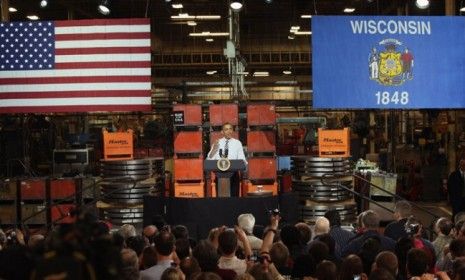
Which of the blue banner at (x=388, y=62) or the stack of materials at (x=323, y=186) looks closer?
the blue banner at (x=388, y=62)

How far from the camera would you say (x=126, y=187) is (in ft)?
44.9

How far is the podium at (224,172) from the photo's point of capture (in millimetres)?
11844

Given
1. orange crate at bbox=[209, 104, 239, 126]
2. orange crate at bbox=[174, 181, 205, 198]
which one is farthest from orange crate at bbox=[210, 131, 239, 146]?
orange crate at bbox=[174, 181, 205, 198]

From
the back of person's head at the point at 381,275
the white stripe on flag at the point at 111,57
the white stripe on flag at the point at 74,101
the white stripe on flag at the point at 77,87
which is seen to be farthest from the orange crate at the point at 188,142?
the back of person's head at the point at 381,275

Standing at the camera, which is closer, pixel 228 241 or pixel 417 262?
pixel 417 262

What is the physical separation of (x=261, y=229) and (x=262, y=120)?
14.5 ft

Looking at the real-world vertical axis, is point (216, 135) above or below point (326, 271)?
above

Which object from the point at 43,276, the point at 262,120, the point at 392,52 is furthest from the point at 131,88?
the point at 43,276

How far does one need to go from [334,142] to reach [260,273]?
878cm

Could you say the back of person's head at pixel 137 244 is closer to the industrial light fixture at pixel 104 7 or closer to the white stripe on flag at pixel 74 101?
the white stripe on flag at pixel 74 101

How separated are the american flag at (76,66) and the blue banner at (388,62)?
11.0ft

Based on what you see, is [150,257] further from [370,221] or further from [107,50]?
[107,50]

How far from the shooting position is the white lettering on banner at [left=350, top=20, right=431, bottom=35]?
13516mm

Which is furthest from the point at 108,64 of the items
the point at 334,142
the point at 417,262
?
the point at 417,262
